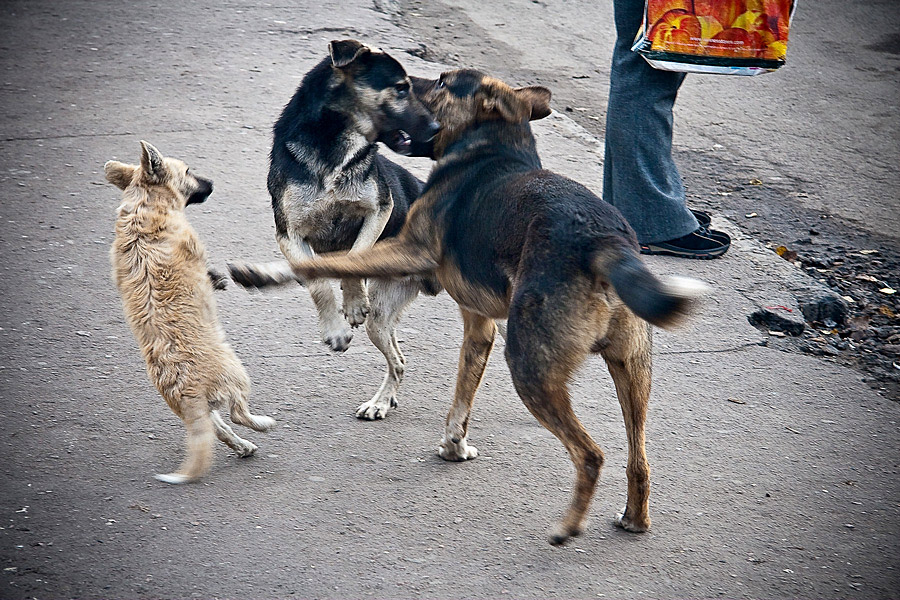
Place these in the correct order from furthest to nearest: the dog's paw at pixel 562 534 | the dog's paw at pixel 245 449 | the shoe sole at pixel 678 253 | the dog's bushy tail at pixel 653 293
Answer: the shoe sole at pixel 678 253, the dog's paw at pixel 245 449, the dog's paw at pixel 562 534, the dog's bushy tail at pixel 653 293

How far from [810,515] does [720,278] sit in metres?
2.51

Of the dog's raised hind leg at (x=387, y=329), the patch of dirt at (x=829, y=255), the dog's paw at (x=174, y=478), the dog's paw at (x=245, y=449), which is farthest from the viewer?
the patch of dirt at (x=829, y=255)

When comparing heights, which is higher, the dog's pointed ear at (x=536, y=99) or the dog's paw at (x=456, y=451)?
the dog's pointed ear at (x=536, y=99)

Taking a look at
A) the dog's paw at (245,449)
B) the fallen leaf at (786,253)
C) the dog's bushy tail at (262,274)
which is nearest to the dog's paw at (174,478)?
the dog's paw at (245,449)

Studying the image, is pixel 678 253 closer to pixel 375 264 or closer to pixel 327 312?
pixel 327 312

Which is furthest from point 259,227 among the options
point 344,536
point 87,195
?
point 344,536

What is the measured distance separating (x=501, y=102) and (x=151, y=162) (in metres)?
1.75

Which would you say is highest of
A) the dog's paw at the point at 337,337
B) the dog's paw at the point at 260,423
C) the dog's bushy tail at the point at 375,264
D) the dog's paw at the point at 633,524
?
the dog's bushy tail at the point at 375,264

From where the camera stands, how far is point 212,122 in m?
7.37

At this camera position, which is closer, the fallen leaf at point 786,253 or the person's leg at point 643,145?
the person's leg at point 643,145

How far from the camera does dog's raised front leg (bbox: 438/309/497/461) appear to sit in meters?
3.93

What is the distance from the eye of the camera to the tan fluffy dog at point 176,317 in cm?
344

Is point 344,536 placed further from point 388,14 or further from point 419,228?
point 388,14

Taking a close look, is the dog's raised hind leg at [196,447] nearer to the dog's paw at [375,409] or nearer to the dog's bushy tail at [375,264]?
the dog's bushy tail at [375,264]
